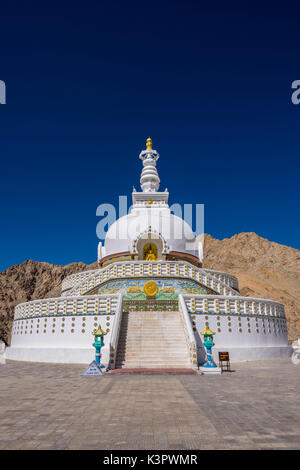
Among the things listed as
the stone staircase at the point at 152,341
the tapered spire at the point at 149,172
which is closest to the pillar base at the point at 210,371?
the stone staircase at the point at 152,341

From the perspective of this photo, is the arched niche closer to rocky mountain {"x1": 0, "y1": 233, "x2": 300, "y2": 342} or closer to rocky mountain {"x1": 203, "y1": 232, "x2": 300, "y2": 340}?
rocky mountain {"x1": 203, "y1": 232, "x2": 300, "y2": 340}

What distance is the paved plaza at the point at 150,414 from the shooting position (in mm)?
4781

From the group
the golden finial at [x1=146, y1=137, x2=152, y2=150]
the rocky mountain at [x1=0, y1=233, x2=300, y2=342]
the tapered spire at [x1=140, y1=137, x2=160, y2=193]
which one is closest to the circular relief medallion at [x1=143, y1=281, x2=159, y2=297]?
the tapered spire at [x1=140, y1=137, x2=160, y2=193]

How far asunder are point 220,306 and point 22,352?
1188cm

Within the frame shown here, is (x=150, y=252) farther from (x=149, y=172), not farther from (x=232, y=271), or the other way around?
(x=232, y=271)

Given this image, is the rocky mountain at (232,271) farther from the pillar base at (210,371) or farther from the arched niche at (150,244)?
the pillar base at (210,371)

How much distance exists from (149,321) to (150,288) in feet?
11.3

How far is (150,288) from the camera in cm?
2080

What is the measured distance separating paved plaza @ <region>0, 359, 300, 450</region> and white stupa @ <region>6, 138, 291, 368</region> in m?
4.36

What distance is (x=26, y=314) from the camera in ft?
70.3

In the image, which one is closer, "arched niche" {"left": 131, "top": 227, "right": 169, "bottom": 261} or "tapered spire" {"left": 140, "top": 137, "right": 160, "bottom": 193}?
"arched niche" {"left": 131, "top": 227, "right": 169, "bottom": 261}

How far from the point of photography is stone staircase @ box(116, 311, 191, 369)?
14.1 m

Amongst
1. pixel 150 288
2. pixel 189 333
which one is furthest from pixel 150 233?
pixel 189 333
